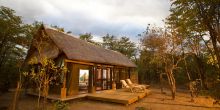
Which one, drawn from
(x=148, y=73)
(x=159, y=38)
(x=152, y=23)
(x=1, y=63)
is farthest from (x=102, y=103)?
(x=148, y=73)

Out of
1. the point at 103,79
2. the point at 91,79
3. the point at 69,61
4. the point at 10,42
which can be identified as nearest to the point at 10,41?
the point at 10,42

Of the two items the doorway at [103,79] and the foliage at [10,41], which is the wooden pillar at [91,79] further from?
the foliage at [10,41]

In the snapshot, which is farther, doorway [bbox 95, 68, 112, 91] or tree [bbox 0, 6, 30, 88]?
doorway [bbox 95, 68, 112, 91]

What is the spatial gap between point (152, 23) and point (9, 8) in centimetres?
1307

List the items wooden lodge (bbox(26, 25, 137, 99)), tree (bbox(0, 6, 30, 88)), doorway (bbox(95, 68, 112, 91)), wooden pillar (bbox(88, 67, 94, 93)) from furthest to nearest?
1. doorway (bbox(95, 68, 112, 91))
2. tree (bbox(0, 6, 30, 88))
3. wooden pillar (bbox(88, 67, 94, 93))
4. wooden lodge (bbox(26, 25, 137, 99))

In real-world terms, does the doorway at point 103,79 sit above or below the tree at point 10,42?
below

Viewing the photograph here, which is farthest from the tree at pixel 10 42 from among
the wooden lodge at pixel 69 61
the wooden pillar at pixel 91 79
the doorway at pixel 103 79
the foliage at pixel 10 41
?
the doorway at pixel 103 79

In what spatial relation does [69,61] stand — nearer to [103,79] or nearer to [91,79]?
[91,79]

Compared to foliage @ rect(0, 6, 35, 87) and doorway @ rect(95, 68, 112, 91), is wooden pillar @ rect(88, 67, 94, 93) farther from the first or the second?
foliage @ rect(0, 6, 35, 87)

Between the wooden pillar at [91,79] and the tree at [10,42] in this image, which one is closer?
the wooden pillar at [91,79]

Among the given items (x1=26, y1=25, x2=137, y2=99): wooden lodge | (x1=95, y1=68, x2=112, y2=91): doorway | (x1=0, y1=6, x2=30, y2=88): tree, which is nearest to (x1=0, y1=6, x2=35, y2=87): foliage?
(x1=0, y1=6, x2=30, y2=88): tree

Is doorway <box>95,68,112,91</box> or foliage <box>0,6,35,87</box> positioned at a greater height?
foliage <box>0,6,35,87</box>

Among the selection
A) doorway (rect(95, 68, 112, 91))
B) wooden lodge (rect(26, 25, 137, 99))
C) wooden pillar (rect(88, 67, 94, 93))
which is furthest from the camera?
doorway (rect(95, 68, 112, 91))

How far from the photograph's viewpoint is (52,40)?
1198 cm
